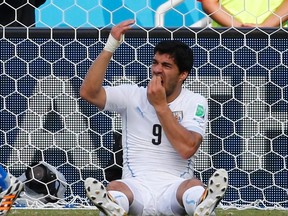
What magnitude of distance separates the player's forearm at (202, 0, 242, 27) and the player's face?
48.3 inches

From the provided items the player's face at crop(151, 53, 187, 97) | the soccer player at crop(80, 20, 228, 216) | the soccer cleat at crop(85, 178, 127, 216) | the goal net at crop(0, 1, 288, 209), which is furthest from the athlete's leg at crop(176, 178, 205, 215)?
the goal net at crop(0, 1, 288, 209)

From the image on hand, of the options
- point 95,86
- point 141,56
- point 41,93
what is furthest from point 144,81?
point 95,86

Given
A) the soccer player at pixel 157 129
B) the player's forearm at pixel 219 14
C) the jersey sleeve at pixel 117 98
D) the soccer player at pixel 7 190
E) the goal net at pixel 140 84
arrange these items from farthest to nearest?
the player's forearm at pixel 219 14 → the goal net at pixel 140 84 → the jersey sleeve at pixel 117 98 → the soccer player at pixel 157 129 → the soccer player at pixel 7 190

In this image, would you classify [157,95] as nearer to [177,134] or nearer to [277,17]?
[177,134]

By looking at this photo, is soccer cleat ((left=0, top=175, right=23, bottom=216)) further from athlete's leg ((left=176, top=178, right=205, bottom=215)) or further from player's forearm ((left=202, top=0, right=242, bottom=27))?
player's forearm ((left=202, top=0, right=242, bottom=27))

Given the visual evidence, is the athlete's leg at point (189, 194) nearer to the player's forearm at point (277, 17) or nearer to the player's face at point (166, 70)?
the player's face at point (166, 70)

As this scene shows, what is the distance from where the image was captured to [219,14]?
6090 millimetres

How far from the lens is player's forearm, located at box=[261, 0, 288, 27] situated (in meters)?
6.07

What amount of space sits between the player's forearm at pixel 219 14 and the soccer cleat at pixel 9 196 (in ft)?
6.34

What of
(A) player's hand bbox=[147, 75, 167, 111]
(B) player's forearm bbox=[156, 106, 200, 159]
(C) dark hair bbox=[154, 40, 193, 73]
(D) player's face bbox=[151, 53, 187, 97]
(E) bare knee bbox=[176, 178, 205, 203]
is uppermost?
(C) dark hair bbox=[154, 40, 193, 73]

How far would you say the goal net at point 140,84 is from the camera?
19.2ft

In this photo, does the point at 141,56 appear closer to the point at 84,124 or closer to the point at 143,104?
the point at 84,124

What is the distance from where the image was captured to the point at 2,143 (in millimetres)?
5898

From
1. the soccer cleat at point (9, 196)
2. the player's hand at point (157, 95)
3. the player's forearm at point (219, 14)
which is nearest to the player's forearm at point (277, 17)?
the player's forearm at point (219, 14)
